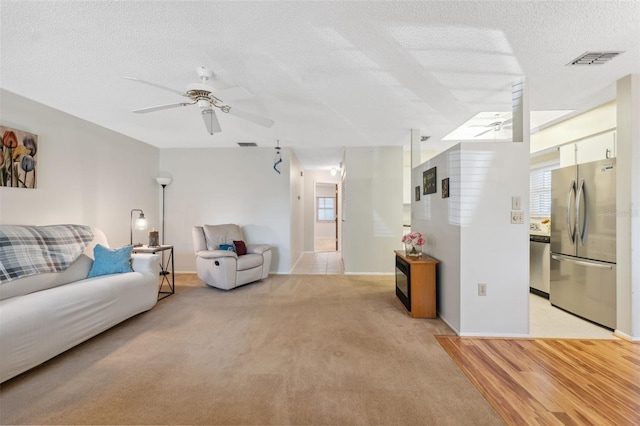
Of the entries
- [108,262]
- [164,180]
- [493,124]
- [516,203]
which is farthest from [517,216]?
[164,180]

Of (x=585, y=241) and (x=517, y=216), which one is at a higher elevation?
(x=517, y=216)

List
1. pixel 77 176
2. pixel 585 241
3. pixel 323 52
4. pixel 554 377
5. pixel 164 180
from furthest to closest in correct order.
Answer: pixel 164 180, pixel 77 176, pixel 585 241, pixel 323 52, pixel 554 377

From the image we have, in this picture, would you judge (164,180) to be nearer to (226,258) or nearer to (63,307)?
(226,258)

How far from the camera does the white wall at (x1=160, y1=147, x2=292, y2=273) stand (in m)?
5.32

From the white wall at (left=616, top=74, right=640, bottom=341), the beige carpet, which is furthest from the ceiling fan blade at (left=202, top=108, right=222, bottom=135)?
the white wall at (left=616, top=74, right=640, bottom=341)

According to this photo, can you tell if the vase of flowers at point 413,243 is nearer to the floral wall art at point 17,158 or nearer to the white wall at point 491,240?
the white wall at point 491,240

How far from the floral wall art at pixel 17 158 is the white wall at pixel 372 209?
4.48m

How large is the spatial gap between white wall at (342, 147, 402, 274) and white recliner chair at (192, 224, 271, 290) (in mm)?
1716

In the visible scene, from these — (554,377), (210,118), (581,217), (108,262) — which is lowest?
(554,377)

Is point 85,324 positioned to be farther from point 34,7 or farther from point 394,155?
point 394,155

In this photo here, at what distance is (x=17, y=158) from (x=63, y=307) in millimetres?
1936

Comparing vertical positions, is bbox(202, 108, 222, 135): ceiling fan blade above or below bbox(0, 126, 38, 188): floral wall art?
above

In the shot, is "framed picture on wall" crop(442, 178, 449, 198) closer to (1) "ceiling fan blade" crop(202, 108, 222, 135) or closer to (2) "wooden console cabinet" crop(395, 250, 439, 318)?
(2) "wooden console cabinet" crop(395, 250, 439, 318)

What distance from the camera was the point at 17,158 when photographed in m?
2.89
